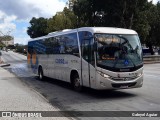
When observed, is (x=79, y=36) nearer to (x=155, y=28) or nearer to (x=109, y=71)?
(x=109, y=71)

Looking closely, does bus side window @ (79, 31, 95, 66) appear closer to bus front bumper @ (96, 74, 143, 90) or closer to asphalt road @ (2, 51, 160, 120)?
bus front bumper @ (96, 74, 143, 90)

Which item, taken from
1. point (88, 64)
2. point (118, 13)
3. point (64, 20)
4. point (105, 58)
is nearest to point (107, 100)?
point (105, 58)

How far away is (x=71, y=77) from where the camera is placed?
16.1 metres

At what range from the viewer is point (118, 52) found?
13.2 meters

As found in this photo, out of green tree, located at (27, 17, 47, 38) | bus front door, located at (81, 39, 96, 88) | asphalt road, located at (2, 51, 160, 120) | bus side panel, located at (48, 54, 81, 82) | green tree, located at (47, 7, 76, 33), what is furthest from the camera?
green tree, located at (27, 17, 47, 38)

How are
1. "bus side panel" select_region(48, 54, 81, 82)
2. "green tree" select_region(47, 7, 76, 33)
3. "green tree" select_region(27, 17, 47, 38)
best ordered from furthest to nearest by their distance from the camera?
"green tree" select_region(27, 17, 47, 38) < "green tree" select_region(47, 7, 76, 33) < "bus side panel" select_region(48, 54, 81, 82)

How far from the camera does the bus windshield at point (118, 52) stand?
42.7 ft

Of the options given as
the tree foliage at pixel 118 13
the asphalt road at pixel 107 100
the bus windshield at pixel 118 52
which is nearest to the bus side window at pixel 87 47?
the bus windshield at pixel 118 52

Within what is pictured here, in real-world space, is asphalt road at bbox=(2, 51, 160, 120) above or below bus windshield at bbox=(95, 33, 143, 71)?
below

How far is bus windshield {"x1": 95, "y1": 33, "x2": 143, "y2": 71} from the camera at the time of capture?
13.0 meters

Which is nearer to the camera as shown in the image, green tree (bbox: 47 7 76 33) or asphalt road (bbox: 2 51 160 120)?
asphalt road (bbox: 2 51 160 120)

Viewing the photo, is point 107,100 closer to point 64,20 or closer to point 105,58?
point 105,58

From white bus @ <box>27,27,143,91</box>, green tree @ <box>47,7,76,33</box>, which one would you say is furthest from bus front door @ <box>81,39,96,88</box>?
green tree @ <box>47,7,76,33</box>

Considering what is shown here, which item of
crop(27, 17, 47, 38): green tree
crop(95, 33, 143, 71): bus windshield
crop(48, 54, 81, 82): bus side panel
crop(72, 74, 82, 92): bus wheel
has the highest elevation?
crop(27, 17, 47, 38): green tree
